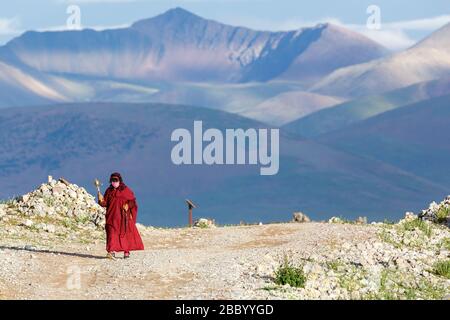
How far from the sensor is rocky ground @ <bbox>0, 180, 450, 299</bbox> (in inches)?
931

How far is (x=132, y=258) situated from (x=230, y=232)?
749cm

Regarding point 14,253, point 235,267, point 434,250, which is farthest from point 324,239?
point 14,253

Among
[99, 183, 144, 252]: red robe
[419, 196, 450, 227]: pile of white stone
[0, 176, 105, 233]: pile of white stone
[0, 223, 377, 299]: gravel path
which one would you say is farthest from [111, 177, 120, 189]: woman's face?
[419, 196, 450, 227]: pile of white stone

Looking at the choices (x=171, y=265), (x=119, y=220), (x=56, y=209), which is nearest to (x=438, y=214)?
(x=56, y=209)

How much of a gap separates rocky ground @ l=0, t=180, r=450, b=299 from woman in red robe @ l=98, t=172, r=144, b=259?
0.44m

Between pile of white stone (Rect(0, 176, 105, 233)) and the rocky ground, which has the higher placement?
pile of white stone (Rect(0, 176, 105, 233))

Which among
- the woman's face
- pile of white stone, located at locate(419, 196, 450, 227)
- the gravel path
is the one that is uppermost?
pile of white stone, located at locate(419, 196, 450, 227)

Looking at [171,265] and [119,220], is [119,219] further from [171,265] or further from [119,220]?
[171,265]

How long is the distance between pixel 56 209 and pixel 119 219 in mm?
9050

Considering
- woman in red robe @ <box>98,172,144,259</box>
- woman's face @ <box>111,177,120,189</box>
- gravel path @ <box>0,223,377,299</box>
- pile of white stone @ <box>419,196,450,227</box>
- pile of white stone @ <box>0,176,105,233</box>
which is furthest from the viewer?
pile of white stone @ <box>419,196,450,227</box>

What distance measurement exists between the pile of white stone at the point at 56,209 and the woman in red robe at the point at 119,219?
6.75 meters

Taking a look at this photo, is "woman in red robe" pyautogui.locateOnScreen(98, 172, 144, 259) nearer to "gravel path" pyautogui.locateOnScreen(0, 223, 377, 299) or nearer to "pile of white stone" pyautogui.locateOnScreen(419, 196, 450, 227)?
"gravel path" pyautogui.locateOnScreen(0, 223, 377, 299)
